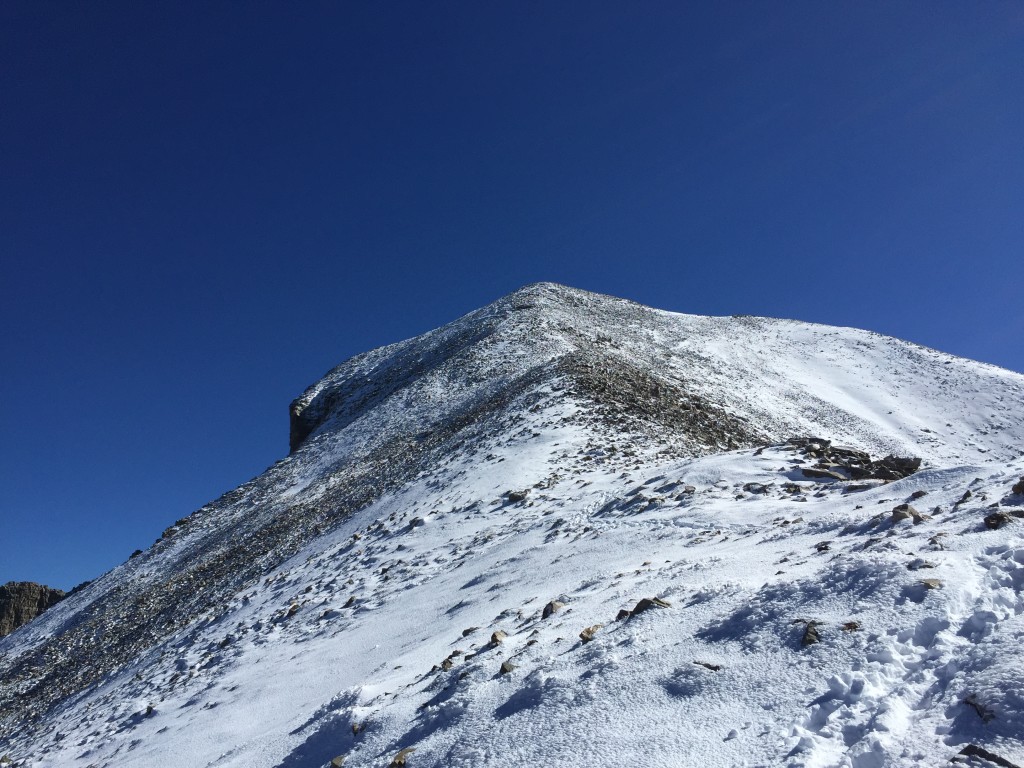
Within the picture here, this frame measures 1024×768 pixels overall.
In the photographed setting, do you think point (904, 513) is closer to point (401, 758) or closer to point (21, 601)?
point (401, 758)

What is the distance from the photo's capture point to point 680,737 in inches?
185

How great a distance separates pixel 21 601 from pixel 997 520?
246ft

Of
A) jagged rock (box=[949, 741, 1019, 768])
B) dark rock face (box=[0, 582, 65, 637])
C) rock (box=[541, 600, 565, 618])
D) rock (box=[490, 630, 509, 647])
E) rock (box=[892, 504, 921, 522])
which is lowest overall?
jagged rock (box=[949, 741, 1019, 768])

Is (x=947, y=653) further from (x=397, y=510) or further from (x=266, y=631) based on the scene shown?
(x=397, y=510)

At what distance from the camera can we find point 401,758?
5.68m

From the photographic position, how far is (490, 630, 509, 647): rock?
7.75 m

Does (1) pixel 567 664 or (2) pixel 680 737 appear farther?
(1) pixel 567 664

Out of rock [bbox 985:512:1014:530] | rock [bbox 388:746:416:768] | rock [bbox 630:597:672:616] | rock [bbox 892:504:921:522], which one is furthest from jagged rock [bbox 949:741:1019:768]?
rock [bbox 388:746:416:768]

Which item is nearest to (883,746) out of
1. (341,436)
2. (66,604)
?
(341,436)

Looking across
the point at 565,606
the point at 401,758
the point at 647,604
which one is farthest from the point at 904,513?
the point at 401,758

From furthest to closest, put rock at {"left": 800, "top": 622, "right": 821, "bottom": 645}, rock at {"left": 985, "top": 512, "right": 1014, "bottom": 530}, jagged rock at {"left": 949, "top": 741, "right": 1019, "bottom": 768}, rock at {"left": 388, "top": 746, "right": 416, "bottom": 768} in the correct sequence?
rock at {"left": 985, "top": 512, "right": 1014, "bottom": 530}, rock at {"left": 388, "top": 746, "right": 416, "bottom": 768}, rock at {"left": 800, "top": 622, "right": 821, "bottom": 645}, jagged rock at {"left": 949, "top": 741, "right": 1019, "bottom": 768}

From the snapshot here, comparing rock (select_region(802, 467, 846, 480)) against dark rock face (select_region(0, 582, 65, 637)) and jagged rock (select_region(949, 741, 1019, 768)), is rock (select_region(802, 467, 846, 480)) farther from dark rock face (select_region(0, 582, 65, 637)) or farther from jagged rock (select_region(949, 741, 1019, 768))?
dark rock face (select_region(0, 582, 65, 637))

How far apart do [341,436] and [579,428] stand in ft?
64.4

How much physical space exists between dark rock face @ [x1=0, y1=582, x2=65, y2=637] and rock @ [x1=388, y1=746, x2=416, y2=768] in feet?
215
